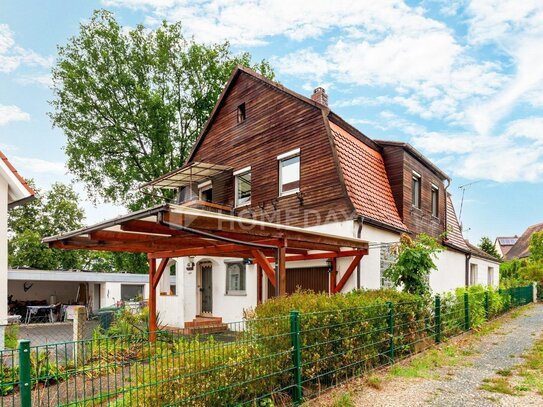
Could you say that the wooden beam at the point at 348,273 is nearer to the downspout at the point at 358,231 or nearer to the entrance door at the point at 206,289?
the downspout at the point at 358,231

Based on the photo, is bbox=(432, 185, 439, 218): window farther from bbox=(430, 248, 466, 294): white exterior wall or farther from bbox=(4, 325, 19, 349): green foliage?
bbox=(4, 325, 19, 349): green foliage

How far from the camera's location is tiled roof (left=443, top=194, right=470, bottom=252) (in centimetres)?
1790

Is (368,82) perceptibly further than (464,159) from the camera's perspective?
No

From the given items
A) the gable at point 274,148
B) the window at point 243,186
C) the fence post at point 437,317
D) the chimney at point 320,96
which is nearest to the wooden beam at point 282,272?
the gable at point 274,148

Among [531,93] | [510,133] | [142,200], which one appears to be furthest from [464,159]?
[142,200]

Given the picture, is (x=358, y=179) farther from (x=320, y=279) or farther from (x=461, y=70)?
(x=461, y=70)

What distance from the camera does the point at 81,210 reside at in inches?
1542

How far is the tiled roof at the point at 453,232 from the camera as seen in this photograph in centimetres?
1790

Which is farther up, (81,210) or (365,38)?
(365,38)

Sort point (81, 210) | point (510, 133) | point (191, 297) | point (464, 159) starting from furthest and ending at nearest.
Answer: point (81, 210) → point (464, 159) → point (510, 133) → point (191, 297)

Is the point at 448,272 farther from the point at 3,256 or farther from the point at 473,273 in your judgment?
the point at 3,256

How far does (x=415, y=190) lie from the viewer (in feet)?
52.3

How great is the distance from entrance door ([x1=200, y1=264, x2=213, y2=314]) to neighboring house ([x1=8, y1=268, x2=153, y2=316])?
35.5ft

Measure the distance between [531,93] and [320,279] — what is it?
38.7ft
